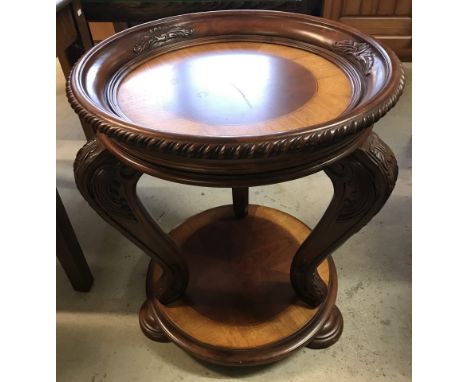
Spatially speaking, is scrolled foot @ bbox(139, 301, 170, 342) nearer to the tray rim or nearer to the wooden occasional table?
the wooden occasional table

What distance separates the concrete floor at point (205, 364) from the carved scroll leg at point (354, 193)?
300 millimetres

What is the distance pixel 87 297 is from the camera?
1.21 m

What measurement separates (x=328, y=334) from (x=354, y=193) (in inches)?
17.9

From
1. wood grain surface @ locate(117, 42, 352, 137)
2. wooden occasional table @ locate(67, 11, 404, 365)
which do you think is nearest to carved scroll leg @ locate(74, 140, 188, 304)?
wooden occasional table @ locate(67, 11, 404, 365)

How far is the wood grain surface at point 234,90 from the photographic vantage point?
725mm

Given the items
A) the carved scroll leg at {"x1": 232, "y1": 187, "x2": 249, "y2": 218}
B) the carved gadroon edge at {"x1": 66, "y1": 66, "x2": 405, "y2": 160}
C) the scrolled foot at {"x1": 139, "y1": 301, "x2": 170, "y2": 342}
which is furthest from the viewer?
the carved scroll leg at {"x1": 232, "y1": 187, "x2": 249, "y2": 218}

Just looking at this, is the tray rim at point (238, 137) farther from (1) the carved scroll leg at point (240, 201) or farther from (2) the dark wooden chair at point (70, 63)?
(1) the carved scroll leg at point (240, 201)

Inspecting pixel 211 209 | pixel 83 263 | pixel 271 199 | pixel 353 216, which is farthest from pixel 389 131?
pixel 83 263

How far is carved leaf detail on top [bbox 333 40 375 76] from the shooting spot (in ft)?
2.73

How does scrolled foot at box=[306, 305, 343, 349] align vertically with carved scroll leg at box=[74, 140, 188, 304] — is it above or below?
below

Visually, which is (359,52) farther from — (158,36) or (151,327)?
(151,327)

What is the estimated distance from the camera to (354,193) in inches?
31.5

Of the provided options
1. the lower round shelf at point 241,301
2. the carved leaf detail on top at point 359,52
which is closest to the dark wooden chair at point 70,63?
the lower round shelf at point 241,301

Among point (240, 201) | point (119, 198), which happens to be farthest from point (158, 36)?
point (240, 201)
